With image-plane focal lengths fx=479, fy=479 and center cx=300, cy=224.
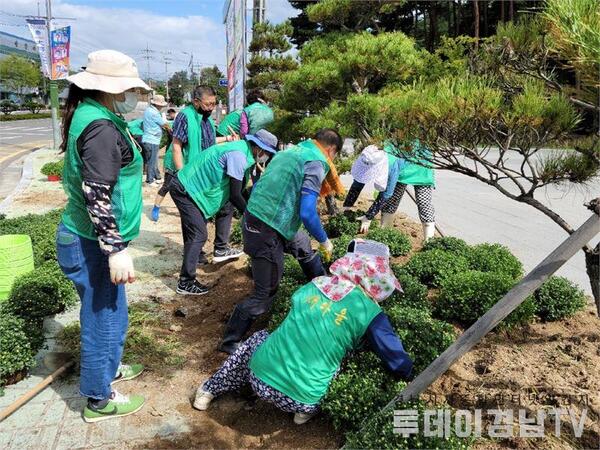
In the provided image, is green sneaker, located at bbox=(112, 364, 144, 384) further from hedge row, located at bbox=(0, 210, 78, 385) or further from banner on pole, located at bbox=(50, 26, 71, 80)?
banner on pole, located at bbox=(50, 26, 71, 80)

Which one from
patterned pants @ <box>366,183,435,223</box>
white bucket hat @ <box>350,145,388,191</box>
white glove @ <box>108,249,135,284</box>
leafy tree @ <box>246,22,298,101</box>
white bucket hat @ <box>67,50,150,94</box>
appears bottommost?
patterned pants @ <box>366,183,435,223</box>

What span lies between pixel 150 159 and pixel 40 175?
274 cm

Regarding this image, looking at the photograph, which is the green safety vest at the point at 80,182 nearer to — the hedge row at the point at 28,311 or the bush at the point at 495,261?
the hedge row at the point at 28,311

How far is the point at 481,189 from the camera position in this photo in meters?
10.0

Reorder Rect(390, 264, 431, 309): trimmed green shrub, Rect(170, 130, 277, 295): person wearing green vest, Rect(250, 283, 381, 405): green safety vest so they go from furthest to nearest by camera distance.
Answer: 1. Rect(170, 130, 277, 295): person wearing green vest
2. Rect(390, 264, 431, 309): trimmed green shrub
3. Rect(250, 283, 381, 405): green safety vest

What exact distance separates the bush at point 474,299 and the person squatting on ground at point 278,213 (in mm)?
965

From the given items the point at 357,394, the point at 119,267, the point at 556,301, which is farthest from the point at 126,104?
the point at 556,301

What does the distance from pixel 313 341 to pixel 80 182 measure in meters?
1.30

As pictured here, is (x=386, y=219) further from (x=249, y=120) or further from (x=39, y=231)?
(x=39, y=231)

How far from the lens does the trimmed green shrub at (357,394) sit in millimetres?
2258

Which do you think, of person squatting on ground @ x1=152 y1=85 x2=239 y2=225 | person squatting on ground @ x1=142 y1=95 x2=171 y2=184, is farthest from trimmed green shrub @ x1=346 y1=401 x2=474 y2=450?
person squatting on ground @ x1=142 y1=95 x2=171 y2=184

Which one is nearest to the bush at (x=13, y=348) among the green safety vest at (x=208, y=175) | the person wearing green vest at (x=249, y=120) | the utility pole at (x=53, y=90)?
the green safety vest at (x=208, y=175)

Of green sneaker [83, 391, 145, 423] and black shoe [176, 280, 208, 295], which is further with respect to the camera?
black shoe [176, 280, 208, 295]

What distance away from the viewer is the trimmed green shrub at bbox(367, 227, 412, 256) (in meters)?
4.76
